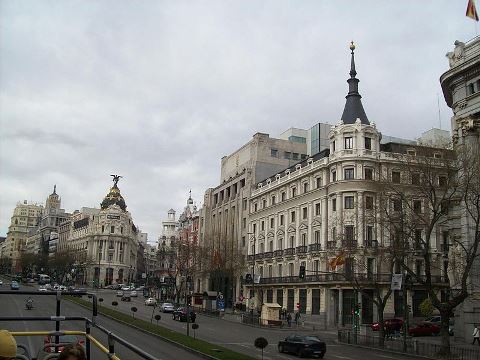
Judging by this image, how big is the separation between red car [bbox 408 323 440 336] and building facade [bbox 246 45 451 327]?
6554 millimetres

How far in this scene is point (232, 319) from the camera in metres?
68.2

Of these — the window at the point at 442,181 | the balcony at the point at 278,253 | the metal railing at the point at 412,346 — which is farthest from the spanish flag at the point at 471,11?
the balcony at the point at 278,253

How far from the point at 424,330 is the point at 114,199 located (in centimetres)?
14156

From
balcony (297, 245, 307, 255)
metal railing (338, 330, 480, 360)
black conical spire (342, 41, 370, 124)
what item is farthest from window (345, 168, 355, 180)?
metal railing (338, 330, 480, 360)

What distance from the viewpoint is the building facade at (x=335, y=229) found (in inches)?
2403

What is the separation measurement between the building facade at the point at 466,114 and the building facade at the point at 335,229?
1274cm

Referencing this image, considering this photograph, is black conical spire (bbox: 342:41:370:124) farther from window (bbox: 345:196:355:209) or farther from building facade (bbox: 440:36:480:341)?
building facade (bbox: 440:36:480:341)

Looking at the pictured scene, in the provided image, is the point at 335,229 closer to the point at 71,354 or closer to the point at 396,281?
the point at 396,281

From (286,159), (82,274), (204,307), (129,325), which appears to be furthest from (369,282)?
(82,274)

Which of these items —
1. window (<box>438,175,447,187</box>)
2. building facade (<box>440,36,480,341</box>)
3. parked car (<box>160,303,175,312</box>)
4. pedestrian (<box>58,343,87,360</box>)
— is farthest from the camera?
parked car (<box>160,303,175,312</box>)

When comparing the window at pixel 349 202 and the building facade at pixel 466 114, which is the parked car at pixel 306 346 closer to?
the building facade at pixel 466 114

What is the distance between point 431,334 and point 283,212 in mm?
31407

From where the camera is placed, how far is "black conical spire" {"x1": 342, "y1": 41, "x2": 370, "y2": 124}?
228ft

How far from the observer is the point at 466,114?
4172 centimetres
